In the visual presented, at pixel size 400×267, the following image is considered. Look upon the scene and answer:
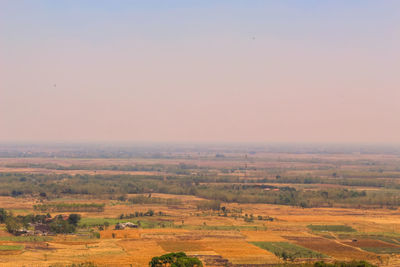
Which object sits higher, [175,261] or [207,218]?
[175,261]

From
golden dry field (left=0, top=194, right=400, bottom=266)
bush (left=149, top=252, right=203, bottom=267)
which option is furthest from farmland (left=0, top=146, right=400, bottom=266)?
bush (left=149, top=252, right=203, bottom=267)

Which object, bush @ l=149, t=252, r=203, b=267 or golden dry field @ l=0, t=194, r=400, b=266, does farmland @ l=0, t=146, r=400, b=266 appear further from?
bush @ l=149, t=252, r=203, b=267

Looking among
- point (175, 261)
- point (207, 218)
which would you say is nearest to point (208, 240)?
point (207, 218)

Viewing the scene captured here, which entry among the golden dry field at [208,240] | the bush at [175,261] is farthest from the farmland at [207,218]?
the bush at [175,261]

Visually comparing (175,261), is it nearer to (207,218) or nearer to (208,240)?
(208,240)

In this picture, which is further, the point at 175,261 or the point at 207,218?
the point at 207,218

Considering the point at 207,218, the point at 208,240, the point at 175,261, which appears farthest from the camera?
the point at 207,218

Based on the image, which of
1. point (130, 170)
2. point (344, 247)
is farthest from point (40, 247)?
point (130, 170)

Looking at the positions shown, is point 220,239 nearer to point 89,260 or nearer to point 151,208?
point 89,260
